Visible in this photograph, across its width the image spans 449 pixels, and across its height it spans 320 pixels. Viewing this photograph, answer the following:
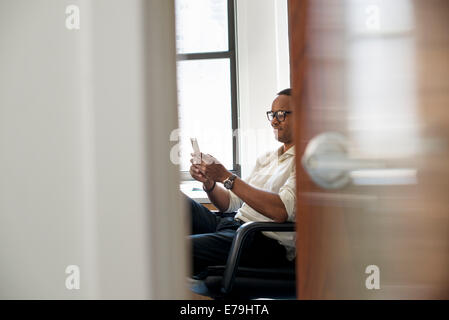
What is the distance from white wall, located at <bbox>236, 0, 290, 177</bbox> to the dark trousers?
1.06m

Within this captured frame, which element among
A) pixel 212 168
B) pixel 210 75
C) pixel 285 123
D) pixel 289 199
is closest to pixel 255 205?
pixel 289 199

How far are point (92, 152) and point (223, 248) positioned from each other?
84 cm

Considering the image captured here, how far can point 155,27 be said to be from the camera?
618 mm

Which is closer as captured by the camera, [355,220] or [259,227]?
[355,220]

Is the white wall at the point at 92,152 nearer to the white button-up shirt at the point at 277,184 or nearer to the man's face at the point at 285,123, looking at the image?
the white button-up shirt at the point at 277,184

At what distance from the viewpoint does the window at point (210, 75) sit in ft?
8.99

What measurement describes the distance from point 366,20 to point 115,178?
0.48 m

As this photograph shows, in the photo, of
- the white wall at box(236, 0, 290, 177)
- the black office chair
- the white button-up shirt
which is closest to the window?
the white wall at box(236, 0, 290, 177)

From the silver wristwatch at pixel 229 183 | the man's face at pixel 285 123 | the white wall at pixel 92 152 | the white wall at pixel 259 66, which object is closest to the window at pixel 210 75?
the white wall at pixel 259 66

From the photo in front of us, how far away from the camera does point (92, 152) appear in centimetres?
62

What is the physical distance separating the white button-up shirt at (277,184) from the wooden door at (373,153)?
2.06ft

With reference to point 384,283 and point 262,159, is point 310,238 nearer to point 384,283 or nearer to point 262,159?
point 384,283

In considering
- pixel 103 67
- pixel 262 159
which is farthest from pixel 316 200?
pixel 262 159

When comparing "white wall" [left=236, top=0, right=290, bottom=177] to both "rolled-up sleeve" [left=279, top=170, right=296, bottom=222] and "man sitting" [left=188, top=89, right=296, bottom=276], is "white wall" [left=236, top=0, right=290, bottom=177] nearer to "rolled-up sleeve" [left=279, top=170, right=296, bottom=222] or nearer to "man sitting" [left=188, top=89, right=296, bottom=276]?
"man sitting" [left=188, top=89, right=296, bottom=276]
